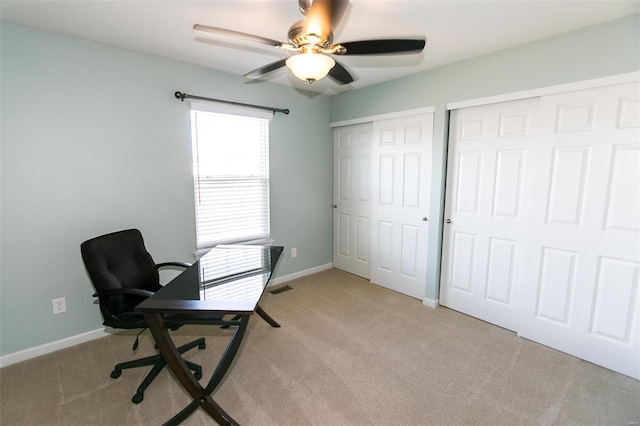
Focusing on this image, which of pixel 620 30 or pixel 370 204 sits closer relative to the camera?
pixel 620 30

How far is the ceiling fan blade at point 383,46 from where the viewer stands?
154cm

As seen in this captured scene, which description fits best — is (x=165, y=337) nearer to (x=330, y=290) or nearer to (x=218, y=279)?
(x=218, y=279)

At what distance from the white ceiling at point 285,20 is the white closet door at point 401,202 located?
93 cm

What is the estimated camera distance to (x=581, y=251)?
87.7 inches

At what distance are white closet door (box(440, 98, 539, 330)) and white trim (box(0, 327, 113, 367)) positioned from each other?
130 inches

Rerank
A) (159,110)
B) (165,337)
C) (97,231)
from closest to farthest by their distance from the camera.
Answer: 1. (165,337)
2. (97,231)
3. (159,110)

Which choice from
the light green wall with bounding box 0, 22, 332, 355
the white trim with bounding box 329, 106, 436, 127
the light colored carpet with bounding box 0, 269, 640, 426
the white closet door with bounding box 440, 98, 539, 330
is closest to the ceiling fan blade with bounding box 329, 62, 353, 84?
the white trim with bounding box 329, 106, 436, 127

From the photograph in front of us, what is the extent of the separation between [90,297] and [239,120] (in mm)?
2136

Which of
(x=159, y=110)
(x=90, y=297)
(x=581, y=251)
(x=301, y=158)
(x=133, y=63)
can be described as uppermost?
(x=133, y=63)

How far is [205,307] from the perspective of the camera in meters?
1.50

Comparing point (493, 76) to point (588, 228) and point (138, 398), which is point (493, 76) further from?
point (138, 398)

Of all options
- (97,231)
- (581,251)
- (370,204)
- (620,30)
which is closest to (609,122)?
(620,30)

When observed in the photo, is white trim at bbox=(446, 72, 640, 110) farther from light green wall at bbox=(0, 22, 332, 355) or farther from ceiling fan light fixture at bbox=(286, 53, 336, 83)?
light green wall at bbox=(0, 22, 332, 355)

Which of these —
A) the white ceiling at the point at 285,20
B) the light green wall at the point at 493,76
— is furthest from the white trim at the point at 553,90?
the white ceiling at the point at 285,20
